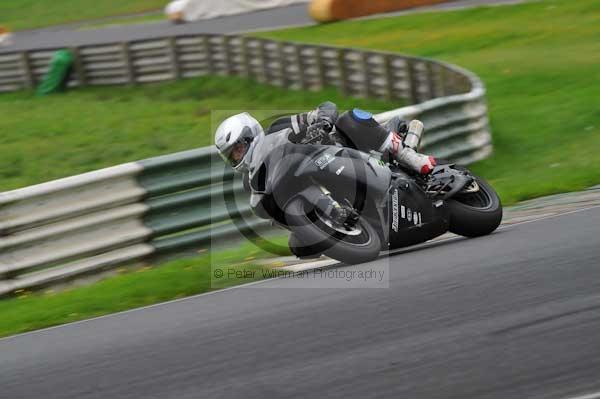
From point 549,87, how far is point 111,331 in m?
11.2

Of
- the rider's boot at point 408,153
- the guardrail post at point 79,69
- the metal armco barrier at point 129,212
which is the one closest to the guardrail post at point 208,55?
the guardrail post at point 79,69

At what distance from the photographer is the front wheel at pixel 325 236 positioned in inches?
277

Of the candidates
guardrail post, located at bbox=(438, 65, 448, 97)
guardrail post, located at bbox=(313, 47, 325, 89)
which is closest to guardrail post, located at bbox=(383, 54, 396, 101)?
guardrail post, located at bbox=(438, 65, 448, 97)

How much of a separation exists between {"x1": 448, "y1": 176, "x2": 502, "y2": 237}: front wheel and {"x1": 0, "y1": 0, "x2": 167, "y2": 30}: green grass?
35.6m

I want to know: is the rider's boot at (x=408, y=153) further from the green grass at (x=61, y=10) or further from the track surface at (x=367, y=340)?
the green grass at (x=61, y=10)

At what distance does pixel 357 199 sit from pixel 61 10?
3892 cm

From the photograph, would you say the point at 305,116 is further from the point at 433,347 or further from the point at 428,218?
the point at 433,347

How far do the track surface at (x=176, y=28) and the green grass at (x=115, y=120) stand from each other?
706 centimetres

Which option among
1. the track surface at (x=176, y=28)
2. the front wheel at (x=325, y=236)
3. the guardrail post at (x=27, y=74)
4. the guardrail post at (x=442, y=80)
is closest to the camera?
the front wheel at (x=325, y=236)

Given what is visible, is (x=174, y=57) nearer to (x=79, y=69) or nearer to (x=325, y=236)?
(x=79, y=69)

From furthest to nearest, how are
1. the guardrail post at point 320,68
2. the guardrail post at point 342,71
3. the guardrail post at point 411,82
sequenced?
the guardrail post at point 320,68 → the guardrail post at point 342,71 → the guardrail post at point 411,82

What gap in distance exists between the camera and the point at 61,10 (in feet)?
143

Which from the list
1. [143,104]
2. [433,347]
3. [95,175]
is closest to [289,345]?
[433,347]

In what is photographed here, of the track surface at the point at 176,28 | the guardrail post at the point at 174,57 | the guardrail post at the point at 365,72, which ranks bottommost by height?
the track surface at the point at 176,28
